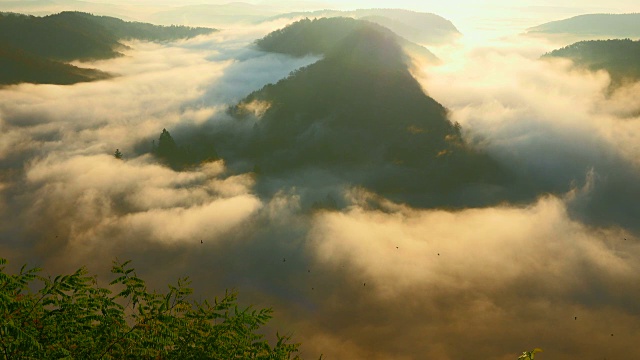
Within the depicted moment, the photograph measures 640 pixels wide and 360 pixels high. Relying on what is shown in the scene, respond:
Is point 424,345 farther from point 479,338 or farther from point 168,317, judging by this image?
point 168,317

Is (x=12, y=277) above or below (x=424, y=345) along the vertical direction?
above

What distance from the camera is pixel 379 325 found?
632 ft

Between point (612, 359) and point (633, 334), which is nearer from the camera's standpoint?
point (612, 359)

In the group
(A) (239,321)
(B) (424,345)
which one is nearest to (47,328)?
(A) (239,321)

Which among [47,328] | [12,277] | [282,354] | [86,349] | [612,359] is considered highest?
[12,277]

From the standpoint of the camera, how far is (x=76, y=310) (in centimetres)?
1738

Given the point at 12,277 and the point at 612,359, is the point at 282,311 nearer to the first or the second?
the point at 612,359

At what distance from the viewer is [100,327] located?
713 inches

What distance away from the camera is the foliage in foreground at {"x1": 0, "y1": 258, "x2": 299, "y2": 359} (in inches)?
629

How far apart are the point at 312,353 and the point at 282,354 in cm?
15418

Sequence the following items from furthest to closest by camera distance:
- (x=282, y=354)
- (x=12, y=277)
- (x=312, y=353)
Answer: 1. (x=312, y=353)
2. (x=282, y=354)
3. (x=12, y=277)

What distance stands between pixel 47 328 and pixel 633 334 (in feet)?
801

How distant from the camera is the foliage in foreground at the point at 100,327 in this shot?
16.0 meters

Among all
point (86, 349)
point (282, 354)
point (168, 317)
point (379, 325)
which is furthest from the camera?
point (379, 325)
